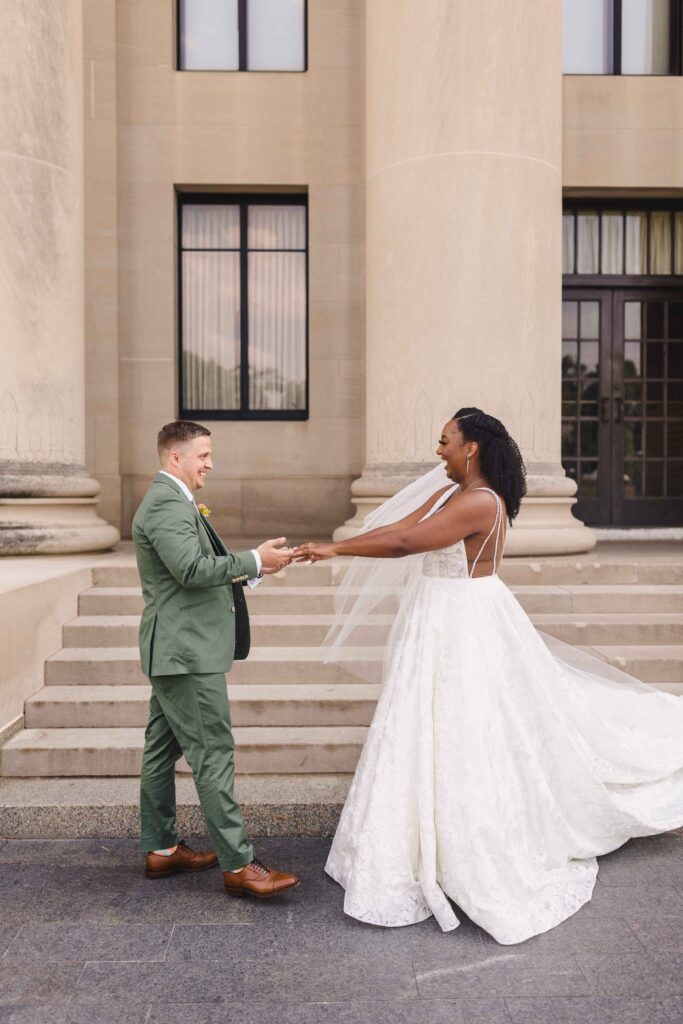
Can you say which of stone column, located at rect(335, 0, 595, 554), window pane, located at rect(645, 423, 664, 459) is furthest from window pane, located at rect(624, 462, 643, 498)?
stone column, located at rect(335, 0, 595, 554)

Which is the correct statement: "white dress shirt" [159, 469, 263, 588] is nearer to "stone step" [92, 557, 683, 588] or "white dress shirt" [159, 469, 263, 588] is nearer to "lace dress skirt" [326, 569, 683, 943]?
"lace dress skirt" [326, 569, 683, 943]

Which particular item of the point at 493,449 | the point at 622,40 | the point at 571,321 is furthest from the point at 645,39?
the point at 493,449

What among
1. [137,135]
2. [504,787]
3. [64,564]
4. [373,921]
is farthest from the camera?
[137,135]

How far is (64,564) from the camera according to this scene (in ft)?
23.4

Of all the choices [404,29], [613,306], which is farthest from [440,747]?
[613,306]

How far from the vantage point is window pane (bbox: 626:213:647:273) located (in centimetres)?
1091

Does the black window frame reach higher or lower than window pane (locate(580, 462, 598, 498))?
higher

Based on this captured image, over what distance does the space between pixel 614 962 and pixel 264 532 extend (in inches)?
282

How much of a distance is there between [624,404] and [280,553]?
26.8ft

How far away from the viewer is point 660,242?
1096 cm

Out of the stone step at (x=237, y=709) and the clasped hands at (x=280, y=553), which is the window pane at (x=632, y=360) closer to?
the stone step at (x=237, y=709)

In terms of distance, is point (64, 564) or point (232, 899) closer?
point (232, 899)

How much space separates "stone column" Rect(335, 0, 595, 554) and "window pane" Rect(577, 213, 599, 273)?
3183 mm

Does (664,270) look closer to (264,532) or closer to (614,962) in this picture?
(264,532)
